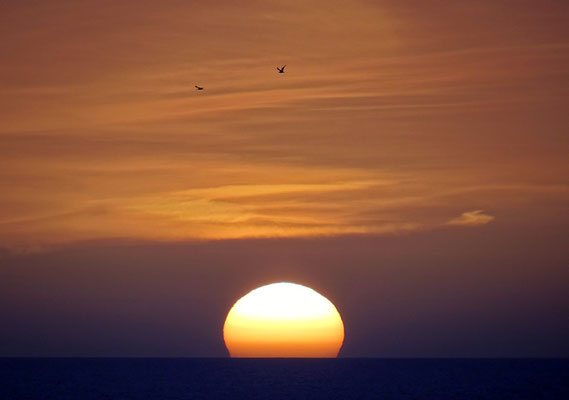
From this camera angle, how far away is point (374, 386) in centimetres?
12556

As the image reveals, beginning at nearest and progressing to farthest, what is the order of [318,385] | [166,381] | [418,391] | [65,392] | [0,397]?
[0,397] → [65,392] → [418,391] → [318,385] → [166,381]

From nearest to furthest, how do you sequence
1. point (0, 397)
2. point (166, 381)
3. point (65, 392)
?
point (0, 397)
point (65, 392)
point (166, 381)

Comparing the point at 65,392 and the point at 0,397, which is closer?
the point at 0,397

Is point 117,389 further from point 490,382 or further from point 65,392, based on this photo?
point 490,382

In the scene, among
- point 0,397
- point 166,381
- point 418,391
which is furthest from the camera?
point 166,381

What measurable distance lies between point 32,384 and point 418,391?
52.5m

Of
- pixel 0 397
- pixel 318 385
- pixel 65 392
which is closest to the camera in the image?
pixel 0 397

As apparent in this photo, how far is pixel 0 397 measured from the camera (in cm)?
9819

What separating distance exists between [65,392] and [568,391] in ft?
204

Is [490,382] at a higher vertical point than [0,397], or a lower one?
higher

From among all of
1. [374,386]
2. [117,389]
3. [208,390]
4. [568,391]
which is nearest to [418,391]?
[374,386]

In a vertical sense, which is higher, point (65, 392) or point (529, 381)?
point (529, 381)

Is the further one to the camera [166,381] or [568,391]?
[166,381]

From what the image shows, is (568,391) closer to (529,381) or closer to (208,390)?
(529,381)
